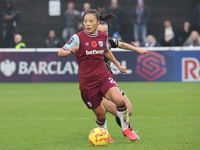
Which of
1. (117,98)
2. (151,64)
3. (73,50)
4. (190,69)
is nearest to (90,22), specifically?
(73,50)

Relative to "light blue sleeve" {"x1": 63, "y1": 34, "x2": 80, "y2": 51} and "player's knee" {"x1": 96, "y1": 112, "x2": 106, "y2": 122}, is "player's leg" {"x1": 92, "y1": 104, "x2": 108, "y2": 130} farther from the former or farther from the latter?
"light blue sleeve" {"x1": 63, "y1": 34, "x2": 80, "y2": 51}

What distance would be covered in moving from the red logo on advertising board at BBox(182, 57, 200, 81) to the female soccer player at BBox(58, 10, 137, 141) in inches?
459

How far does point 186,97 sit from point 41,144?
8000 millimetres

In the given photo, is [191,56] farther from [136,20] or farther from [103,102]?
[103,102]

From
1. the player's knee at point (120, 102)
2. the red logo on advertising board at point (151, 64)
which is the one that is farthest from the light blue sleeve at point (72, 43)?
the red logo on advertising board at point (151, 64)

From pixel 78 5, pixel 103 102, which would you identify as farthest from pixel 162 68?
pixel 103 102

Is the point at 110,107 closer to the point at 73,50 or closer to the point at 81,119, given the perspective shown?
the point at 73,50

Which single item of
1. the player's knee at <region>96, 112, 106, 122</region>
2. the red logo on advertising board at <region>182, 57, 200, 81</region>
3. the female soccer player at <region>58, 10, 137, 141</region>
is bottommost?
the red logo on advertising board at <region>182, 57, 200, 81</region>

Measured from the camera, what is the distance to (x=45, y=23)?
24.7m

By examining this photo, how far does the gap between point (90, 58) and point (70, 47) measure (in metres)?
0.37

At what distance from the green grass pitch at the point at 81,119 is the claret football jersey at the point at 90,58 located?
942 mm

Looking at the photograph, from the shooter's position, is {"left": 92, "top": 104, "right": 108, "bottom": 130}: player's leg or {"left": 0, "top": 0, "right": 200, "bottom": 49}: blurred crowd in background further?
{"left": 0, "top": 0, "right": 200, "bottom": 49}: blurred crowd in background

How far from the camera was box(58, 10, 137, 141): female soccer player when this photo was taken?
26.1ft

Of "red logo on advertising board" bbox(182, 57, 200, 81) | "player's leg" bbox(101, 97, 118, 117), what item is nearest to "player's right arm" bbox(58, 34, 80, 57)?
"player's leg" bbox(101, 97, 118, 117)
